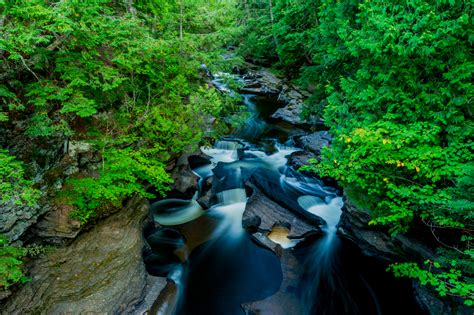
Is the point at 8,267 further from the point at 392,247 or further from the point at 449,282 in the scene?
the point at 392,247

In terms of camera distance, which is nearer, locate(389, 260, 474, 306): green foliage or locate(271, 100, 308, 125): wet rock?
locate(389, 260, 474, 306): green foliage

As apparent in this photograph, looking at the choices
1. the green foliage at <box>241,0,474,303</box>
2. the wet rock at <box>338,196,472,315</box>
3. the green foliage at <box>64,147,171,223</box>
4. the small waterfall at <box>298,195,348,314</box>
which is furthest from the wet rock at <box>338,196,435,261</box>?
the green foliage at <box>64,147,171,223</box>

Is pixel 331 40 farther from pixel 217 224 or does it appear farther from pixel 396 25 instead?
pixel 217 224

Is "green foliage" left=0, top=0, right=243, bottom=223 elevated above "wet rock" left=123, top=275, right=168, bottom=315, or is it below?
above

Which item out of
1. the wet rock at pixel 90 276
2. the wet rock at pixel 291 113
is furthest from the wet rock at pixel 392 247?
the wet rock at pixel 291 113

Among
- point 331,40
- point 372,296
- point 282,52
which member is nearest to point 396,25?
point 331,40

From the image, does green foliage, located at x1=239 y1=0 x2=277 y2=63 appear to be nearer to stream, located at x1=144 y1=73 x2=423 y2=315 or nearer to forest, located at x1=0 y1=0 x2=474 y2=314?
stream, located at x1=144 y1=73 x2=423 y2=315

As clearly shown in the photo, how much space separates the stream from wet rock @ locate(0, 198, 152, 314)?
80 centimetres

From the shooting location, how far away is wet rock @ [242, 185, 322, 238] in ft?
26.8

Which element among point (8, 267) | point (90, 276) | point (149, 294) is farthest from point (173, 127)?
point (8, 267)

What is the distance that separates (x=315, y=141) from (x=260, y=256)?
20.6 feet

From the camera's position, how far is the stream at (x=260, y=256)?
6.37 m

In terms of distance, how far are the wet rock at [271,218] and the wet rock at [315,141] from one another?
11.8 ft

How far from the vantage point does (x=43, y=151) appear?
19.1 ft
